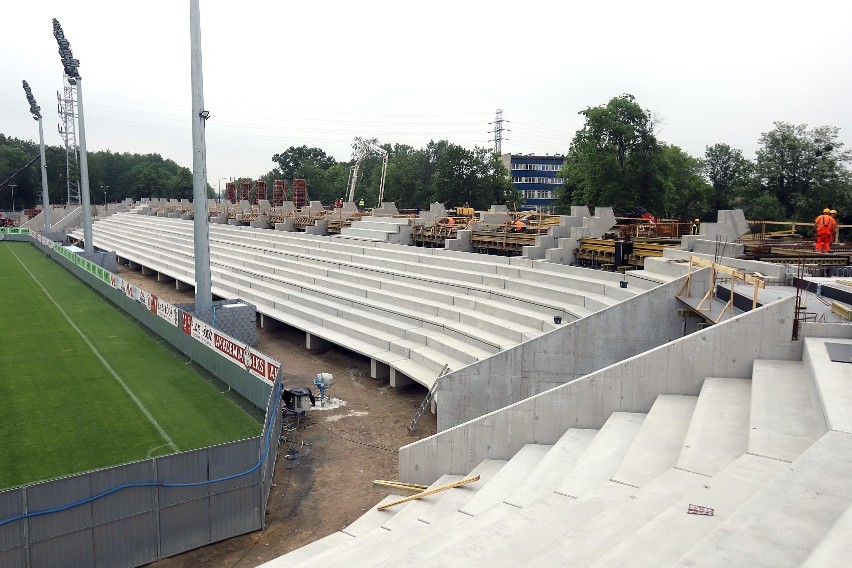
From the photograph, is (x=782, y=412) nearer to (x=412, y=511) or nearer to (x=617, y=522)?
(x=617, y=522)

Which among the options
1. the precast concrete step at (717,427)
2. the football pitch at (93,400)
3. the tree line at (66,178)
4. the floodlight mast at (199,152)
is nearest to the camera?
the precast concrete step at (717,427)

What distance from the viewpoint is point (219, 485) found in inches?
381

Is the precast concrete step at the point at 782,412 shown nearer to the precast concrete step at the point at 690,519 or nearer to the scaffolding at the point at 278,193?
the precast concrete step at the point at 690,519

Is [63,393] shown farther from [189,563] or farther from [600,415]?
[600,415]

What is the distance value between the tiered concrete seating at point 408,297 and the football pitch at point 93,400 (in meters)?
4.42

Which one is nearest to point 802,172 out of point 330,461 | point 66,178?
point 330,461

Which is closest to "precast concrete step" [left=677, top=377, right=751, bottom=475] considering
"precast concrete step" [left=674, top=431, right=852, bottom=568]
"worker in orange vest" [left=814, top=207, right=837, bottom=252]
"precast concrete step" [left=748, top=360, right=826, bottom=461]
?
"precast concrete step" [left=748, top=360, right=826, bottom=461]

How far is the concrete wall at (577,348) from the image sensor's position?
44.8 ft

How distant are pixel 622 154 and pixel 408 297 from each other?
79.2 ft

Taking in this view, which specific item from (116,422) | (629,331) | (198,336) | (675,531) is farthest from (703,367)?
(198,336)

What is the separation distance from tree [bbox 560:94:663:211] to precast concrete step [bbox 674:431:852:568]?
34.5 m

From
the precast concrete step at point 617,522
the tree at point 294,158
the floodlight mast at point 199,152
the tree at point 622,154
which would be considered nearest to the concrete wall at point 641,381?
the precast concrete step at point 617,522

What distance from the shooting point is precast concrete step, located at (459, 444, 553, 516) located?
887 centimetres

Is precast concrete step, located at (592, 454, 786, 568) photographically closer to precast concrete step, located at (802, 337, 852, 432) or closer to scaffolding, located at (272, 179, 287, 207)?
precast concrete step, located at (802, 337, 852, 432)
